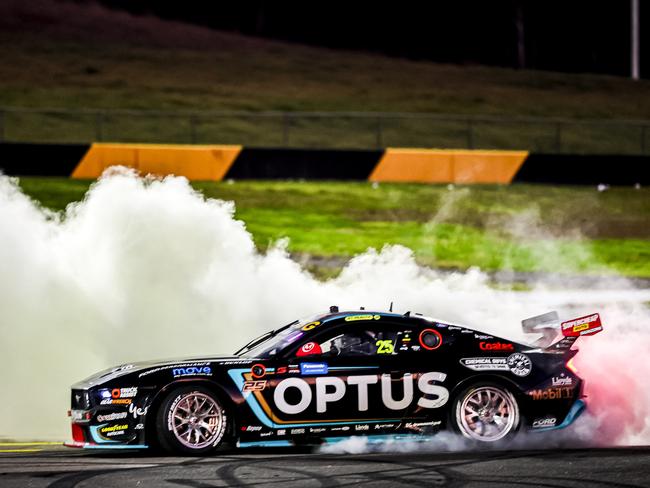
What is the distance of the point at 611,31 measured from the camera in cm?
5028

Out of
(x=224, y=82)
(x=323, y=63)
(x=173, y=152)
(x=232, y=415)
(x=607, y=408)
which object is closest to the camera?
(x=232, y=415)

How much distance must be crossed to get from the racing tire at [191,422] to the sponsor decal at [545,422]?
8.12ft

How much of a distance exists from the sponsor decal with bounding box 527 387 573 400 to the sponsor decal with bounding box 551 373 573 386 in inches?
1.6

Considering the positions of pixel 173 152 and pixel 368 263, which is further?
pixel 173 152

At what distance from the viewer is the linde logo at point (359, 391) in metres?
9.75

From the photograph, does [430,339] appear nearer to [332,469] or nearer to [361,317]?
[361,317]

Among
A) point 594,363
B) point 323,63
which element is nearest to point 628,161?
point 594,363

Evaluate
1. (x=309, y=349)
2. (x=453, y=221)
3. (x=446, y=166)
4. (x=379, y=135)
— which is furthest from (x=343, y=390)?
(x=379, y=135)

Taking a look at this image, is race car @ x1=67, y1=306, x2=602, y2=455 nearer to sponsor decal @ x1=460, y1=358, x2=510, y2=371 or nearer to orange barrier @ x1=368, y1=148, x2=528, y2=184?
sponsor decal @ x1=460, y1=358, x2=510, y2=371

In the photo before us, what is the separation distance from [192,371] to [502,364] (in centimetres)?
248

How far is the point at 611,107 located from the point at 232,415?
36.4 meters

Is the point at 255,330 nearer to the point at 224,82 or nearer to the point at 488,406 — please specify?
the point at 488,406

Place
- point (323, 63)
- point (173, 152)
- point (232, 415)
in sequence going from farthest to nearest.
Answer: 1. point (323, 63)
2. point (173, 152)
3. point (232, 415)

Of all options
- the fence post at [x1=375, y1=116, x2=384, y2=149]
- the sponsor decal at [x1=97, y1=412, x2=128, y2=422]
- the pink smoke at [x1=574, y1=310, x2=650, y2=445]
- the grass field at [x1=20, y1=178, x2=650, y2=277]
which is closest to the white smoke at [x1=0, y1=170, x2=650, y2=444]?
the pink smoke at [x1=574, y1=310, x2=650, y2=445]
